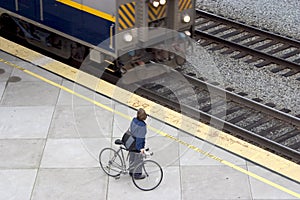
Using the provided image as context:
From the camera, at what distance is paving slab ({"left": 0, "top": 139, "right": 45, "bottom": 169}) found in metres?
10.9

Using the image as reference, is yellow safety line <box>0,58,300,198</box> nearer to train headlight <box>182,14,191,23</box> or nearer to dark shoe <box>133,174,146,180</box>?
dark shoe <box>133,174,146,180</box>

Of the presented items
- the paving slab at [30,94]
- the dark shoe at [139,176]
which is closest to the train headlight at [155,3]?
the paving slab at [30,94]

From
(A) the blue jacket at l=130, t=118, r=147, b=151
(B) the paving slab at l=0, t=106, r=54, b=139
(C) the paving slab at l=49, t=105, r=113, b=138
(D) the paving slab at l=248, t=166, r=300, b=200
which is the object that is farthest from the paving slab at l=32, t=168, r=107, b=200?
(D) the paving slab at l=248, t=166, r=300, b=200

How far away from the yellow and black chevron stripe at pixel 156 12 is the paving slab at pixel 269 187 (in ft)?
12.6

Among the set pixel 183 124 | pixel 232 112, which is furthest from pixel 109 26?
pixel 232 112

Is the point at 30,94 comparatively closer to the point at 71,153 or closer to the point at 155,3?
the point at 71,153

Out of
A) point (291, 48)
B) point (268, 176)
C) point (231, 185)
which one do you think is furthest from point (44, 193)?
point (291, 48)

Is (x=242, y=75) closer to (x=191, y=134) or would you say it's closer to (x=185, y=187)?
(x=191, y=134)

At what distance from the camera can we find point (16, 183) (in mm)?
10430

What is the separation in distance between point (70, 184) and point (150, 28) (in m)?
3.98

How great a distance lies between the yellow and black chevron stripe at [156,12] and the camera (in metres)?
12.8

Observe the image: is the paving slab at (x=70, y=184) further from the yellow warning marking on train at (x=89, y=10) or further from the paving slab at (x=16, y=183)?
the yellow warning marking on train at (x=89, y=10)

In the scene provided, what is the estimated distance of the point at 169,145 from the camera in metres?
11.5

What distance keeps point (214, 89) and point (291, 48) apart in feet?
10.2
